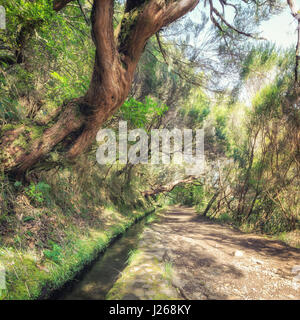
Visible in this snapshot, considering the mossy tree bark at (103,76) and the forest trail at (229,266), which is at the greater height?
the mossy tree bark at (103,76)

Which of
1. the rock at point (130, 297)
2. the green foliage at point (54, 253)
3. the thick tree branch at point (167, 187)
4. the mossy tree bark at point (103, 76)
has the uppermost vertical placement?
the mossy tree bark at point (103, 76)

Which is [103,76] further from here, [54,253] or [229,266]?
[229,266]

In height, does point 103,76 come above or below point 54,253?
above

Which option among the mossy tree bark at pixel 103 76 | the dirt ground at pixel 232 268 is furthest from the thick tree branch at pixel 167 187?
the mossy tree bark at pixel 103 76

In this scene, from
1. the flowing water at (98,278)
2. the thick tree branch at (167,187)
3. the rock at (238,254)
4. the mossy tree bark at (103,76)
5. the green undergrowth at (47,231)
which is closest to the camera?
the green undergrowth at (47,231)

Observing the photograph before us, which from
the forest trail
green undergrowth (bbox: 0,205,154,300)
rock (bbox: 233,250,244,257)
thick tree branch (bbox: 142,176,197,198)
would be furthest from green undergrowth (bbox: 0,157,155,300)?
thick tree branch (bbox: 142,176,197,198)

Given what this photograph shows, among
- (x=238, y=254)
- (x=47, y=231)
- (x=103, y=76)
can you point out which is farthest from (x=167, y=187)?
(x=103, y=76)

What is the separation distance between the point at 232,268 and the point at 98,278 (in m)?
2.15

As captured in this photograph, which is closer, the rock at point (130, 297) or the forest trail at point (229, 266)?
the rock at point (130, 297)

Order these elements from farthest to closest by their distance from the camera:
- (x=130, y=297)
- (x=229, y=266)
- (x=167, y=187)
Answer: (x=167, y=187) → (x=229, y=266) → (x=130, y=297)

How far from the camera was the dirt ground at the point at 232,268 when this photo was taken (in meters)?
2.21

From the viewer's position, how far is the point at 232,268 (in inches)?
113

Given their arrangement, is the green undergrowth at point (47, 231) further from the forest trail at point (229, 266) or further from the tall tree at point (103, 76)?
the forest trail at point (229, 266)
